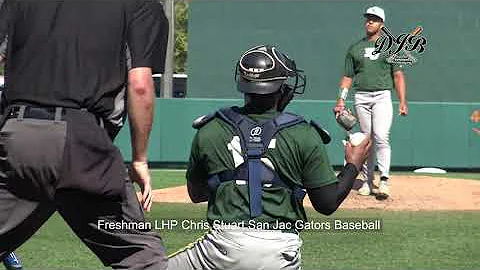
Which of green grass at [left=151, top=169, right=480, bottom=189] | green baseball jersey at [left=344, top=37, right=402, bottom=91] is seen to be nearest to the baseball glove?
green baseball jersey at [left=344, top=37, right=402, bottom=91]

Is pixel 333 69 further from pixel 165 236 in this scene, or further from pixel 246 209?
pixel 246 209

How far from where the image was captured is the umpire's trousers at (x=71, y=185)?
13.1 ft

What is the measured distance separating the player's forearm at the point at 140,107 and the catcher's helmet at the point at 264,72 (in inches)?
16.5

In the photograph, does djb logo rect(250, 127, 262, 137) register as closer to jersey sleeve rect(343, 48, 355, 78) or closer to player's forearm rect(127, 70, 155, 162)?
player's forearm rect(127, 70, 155, 162)

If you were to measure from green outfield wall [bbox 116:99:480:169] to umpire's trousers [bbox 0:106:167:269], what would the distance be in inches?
559

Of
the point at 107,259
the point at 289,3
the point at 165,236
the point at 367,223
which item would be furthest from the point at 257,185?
the point at 289,3

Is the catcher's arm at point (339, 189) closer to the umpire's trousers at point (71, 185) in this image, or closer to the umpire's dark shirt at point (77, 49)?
the umpire's trousers at point (71, 185)

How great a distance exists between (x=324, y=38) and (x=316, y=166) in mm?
19076

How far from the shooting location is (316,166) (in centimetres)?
416

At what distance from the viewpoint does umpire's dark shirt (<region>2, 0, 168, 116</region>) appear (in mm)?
4082

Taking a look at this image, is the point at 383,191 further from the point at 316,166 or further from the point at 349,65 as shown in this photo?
the point at 316,166

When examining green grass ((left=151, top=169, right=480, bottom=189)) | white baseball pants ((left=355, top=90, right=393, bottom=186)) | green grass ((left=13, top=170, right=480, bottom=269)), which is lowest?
green grass ((left=151, top=169, right=480, bottom=189))

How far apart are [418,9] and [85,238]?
19301mm

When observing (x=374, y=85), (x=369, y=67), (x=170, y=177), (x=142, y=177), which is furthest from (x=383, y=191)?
(x=142, y=177)
